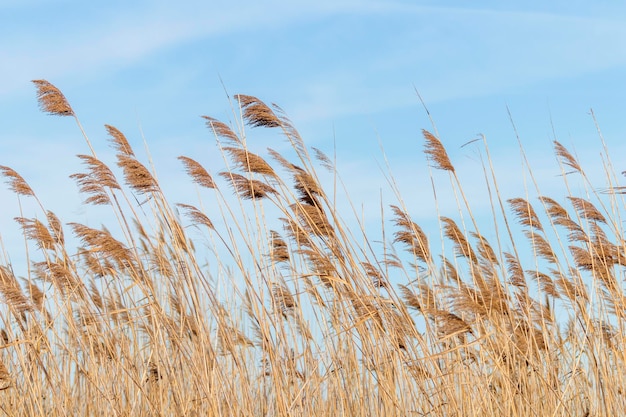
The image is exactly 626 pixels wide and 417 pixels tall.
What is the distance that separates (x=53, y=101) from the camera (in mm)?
3686

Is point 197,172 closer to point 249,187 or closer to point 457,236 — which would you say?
point 249,187

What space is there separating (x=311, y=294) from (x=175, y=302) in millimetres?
729

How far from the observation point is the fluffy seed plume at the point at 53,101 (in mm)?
3684

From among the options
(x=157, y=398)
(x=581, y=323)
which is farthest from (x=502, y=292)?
(x=157, y=398)

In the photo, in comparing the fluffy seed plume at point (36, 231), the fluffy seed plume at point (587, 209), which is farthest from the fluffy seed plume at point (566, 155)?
the fluffy seed plume at point (36, 231)

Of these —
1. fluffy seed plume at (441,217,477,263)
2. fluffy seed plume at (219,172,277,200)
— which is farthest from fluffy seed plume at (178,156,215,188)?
fluffy seed plume at (441,217,477,263)

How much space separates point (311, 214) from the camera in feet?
10.9

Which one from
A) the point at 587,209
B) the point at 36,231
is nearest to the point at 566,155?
the point at 587,209

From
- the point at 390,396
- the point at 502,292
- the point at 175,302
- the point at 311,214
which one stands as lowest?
the point at 390,396

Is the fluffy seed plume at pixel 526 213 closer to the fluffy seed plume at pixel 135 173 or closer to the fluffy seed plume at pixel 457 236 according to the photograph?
the fluffy seed plume at pixel 457 236

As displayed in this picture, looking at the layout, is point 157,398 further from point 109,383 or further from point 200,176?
point 200,176

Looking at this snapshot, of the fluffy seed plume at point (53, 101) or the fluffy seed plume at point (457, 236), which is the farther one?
the fluffy seed plume at point (457, 236)

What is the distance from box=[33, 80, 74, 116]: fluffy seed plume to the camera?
368cm

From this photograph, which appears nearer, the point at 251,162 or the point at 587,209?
the point at 251,162
